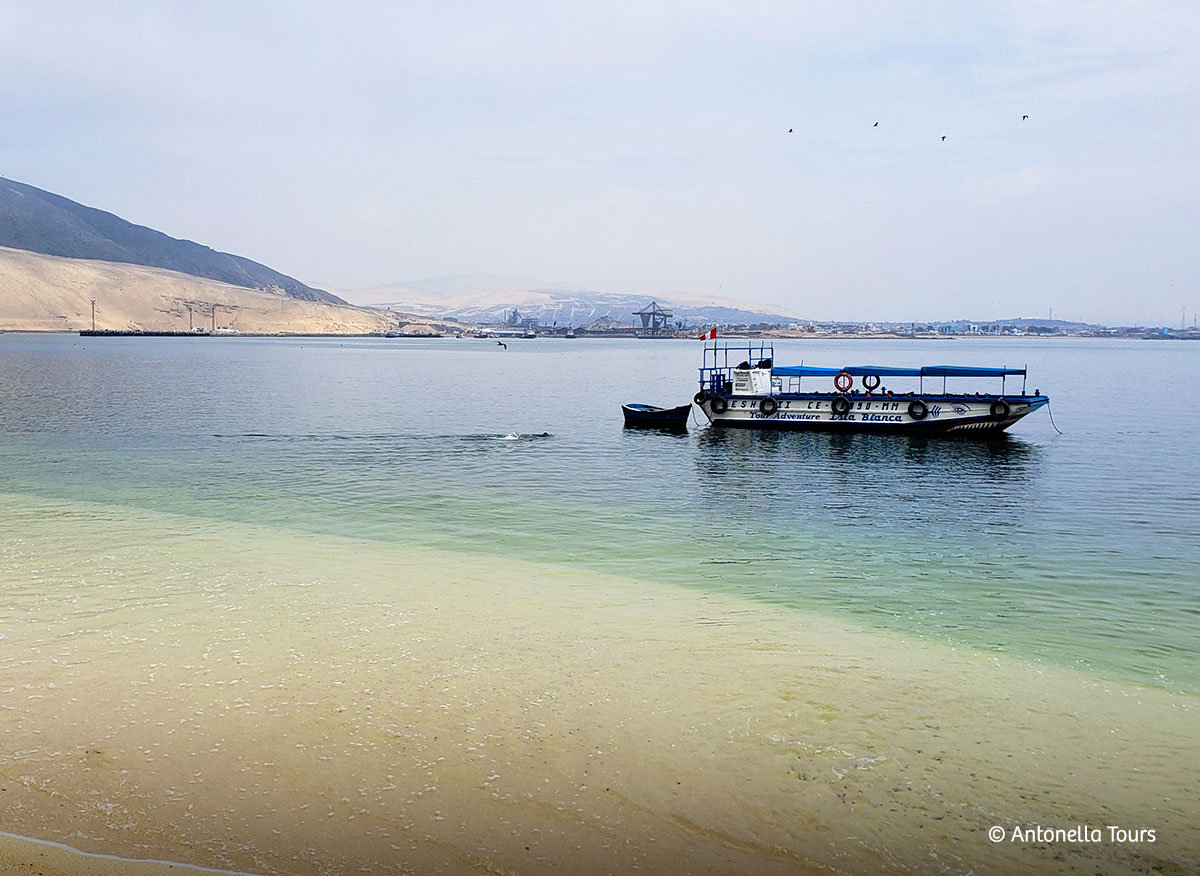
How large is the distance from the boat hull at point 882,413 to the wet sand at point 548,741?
34.2m

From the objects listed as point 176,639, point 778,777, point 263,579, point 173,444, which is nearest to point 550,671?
point 778,777

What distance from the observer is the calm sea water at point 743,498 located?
693 inches

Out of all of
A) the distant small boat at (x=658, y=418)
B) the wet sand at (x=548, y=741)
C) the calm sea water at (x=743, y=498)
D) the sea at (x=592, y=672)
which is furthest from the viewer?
the distant small boat at (x=658, y=418)

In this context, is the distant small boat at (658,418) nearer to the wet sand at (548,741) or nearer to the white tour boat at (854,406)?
the white tour boat at (854,406)

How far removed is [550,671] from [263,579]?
7649 mm

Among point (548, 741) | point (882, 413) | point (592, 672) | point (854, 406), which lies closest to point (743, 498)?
point (592, 672)

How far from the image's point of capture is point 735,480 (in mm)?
34594

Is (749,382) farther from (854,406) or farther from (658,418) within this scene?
(854,406)

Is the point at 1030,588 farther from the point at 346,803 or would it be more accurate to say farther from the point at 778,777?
the point at 346,803

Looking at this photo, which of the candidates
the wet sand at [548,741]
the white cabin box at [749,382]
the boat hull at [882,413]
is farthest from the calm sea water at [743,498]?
the wet sand at [548,741]

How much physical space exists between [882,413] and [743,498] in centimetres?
2117

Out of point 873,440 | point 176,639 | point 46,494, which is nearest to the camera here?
point 176,639

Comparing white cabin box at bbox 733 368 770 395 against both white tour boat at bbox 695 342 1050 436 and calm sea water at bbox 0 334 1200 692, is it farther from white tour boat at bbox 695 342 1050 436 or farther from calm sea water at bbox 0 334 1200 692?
calm sea water at bbox 0 334 1200 692

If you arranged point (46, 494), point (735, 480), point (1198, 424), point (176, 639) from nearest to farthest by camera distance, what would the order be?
point (176, 639) → point (46, 494) → point (735, 480) → point (1198, 424)
